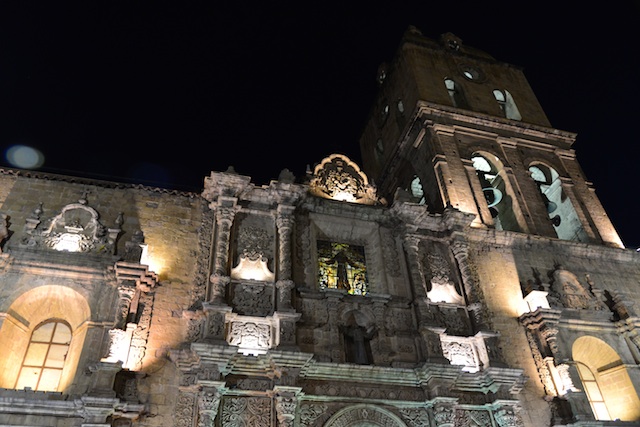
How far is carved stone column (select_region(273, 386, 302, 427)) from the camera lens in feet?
35.9

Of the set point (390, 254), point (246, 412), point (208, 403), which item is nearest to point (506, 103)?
point (390, 254)

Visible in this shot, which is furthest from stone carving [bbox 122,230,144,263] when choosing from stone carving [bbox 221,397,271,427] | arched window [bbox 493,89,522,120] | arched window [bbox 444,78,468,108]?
arched window [bbox 493,89,522,120]

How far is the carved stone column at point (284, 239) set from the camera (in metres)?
13.2

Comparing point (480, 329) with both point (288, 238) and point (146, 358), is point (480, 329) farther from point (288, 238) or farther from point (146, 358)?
point (146, 358)

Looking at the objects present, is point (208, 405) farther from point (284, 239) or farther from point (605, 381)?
point (605, 381)

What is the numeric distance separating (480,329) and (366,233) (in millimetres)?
3932

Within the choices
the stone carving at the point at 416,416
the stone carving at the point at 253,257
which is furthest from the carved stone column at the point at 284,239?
the stone carving at the point at 416,416

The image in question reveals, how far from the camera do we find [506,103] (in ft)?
77.7

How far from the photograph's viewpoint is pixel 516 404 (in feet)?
41.5

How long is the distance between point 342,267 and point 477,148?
26.8 ft

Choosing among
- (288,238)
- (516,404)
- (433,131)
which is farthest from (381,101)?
(516,404)

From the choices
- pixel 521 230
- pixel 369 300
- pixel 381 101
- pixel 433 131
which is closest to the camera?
pixel 369 300

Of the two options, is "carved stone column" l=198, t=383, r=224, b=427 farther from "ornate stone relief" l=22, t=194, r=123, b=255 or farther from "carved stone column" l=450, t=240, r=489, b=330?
"carved stone column" l=450, t=240, r=489, b=330

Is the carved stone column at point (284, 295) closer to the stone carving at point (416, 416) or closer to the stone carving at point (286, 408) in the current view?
the stone carving at point (286, 408)
